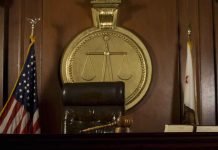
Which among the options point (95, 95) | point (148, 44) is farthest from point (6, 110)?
point (148, 44)

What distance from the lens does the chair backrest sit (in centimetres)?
302

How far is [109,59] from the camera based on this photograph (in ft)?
13.0

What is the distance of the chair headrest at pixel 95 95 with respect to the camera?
9.90ft

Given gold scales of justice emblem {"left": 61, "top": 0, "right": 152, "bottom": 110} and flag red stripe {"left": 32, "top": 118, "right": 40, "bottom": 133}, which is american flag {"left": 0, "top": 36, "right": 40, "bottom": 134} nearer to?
flag red stripe {"left": 32, "top": 118, "right": 40, "bottom": 133}

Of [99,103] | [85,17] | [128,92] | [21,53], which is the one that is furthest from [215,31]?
[21,53]

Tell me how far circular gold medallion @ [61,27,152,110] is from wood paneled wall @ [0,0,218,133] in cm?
8

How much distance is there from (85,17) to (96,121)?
4.49 ft

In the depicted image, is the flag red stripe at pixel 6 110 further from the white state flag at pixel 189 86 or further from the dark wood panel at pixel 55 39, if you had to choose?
the white state flag at pixel 189 86

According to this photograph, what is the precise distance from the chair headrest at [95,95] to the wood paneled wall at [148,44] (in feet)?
2.93

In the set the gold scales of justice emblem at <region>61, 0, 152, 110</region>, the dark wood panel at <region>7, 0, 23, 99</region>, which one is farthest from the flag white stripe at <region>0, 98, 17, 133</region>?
the gold scales of justice emblem at <region>61, 0, 152, 110</region>

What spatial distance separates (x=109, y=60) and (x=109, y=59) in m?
0.01

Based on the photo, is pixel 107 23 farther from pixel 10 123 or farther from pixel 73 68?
pixel 10 123

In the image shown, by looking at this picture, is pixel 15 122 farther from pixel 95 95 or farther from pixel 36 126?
pixel 95 95

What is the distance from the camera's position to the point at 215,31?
13.1 ft
